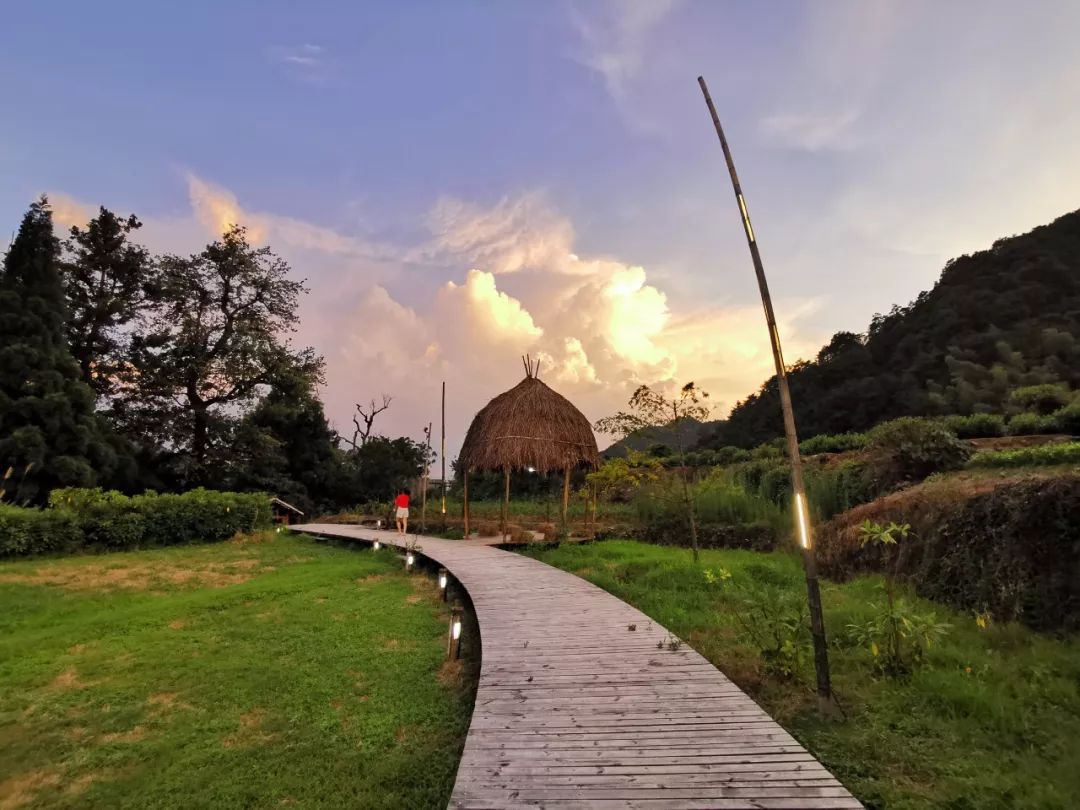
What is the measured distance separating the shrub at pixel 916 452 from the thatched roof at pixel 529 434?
6.16 metres

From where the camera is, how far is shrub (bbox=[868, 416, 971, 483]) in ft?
31.3

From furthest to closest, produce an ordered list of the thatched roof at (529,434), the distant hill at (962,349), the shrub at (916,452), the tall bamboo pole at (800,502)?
1. the distant hill at (962,349)
2. the thatched roof at (529,434)
3. the shrub at (916,452)
4. the tall bamboo pole at (800,502)

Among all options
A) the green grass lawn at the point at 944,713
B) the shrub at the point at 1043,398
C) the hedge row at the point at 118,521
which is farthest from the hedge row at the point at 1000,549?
the hedge row at the point at 118,521

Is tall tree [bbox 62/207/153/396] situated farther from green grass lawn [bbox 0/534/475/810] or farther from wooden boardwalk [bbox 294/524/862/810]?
wooden boardwalk [bbox 294/524/862/810]

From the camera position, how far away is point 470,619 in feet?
23.4

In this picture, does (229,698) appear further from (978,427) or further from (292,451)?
(292,451)

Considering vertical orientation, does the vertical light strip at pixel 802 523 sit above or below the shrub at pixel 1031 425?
below

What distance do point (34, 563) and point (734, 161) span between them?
623 inches

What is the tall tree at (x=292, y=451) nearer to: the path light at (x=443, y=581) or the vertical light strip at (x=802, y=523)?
the path light at (x=443, y=581)

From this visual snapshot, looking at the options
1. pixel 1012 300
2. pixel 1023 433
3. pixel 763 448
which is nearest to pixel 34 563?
pixel 763 448

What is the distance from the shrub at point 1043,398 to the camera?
1416 centimetres

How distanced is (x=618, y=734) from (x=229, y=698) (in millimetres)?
3522

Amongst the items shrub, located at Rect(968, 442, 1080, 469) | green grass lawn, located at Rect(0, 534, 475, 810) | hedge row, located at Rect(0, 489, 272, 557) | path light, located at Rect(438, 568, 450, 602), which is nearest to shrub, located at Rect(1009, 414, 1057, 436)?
shrub, located at Rect(968, 442, 1080, 469)

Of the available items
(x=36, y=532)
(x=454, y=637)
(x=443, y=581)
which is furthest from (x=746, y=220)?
(x=36, y=532)
